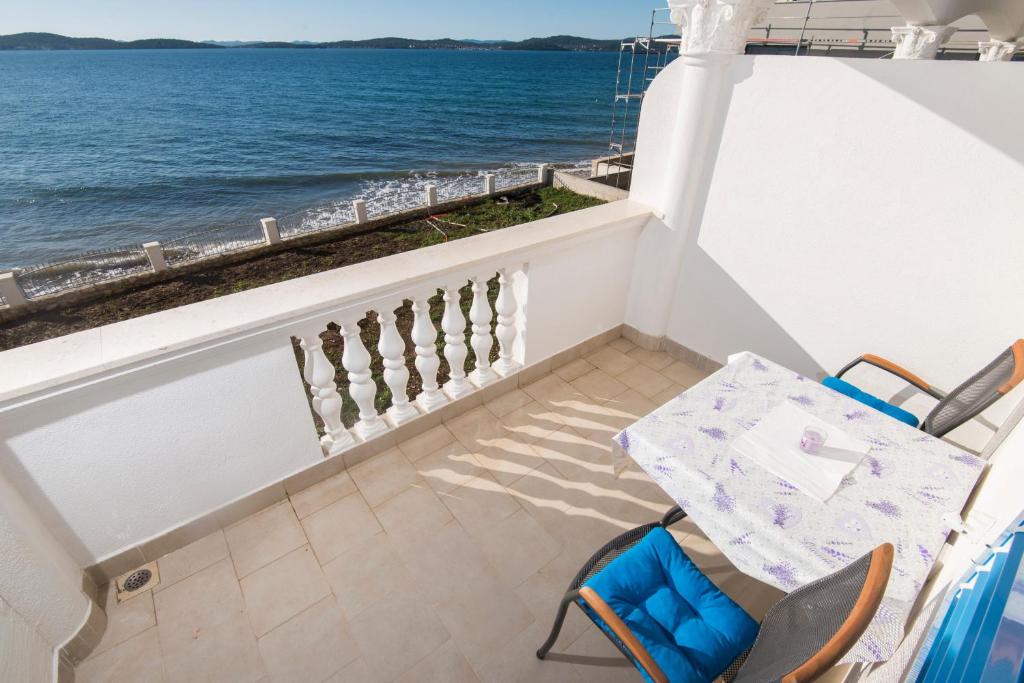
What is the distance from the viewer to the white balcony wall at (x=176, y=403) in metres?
1.67

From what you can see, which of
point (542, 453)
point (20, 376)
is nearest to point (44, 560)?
point (20, 376)

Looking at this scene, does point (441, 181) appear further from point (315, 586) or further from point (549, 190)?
point (315, 586)

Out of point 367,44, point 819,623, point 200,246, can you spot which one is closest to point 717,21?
point 819,623

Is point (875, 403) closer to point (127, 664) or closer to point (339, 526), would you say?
point (339, 526)

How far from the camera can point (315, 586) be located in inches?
81.4

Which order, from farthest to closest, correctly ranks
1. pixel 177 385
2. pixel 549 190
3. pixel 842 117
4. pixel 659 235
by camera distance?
1. pixel 549 190
2. pixel 659 235
3. pixel 842 117
4. pixel 177 385

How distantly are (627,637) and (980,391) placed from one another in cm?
204

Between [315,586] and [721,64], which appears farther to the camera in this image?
[721,64]

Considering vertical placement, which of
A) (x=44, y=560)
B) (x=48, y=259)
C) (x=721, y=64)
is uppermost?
(x=721, y=64)

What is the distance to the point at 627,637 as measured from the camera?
132cm

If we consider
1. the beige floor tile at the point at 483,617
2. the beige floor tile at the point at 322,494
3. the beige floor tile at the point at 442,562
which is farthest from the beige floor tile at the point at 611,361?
the beige floor tile at the point at 322,494

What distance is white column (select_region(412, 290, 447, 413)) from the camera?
2.50 metres

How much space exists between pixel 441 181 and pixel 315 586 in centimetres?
2230

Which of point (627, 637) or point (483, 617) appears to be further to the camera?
point (483, 617)
